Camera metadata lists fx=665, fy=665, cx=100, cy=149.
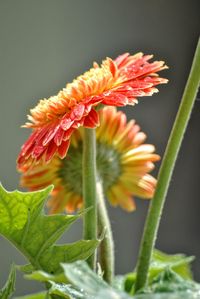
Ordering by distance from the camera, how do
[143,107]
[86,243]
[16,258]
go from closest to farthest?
[86,243], [16,258], [143,107]

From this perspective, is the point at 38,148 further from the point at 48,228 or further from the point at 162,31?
the point at 162,31

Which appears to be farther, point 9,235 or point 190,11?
point 190,11

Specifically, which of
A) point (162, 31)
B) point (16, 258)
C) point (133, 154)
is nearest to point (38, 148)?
point (133, 154)

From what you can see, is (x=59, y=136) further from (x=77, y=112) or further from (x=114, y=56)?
(x=114, y=56)

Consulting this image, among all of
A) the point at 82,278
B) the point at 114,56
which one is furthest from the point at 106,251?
the point at 114,56

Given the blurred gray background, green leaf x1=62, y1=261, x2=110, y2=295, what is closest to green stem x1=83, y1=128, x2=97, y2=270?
green leaf x1=62, y1=261, x2=110, y2=295

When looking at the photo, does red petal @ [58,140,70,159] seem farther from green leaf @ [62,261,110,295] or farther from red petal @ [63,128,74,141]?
green leaf @ [62,261,110,295]
